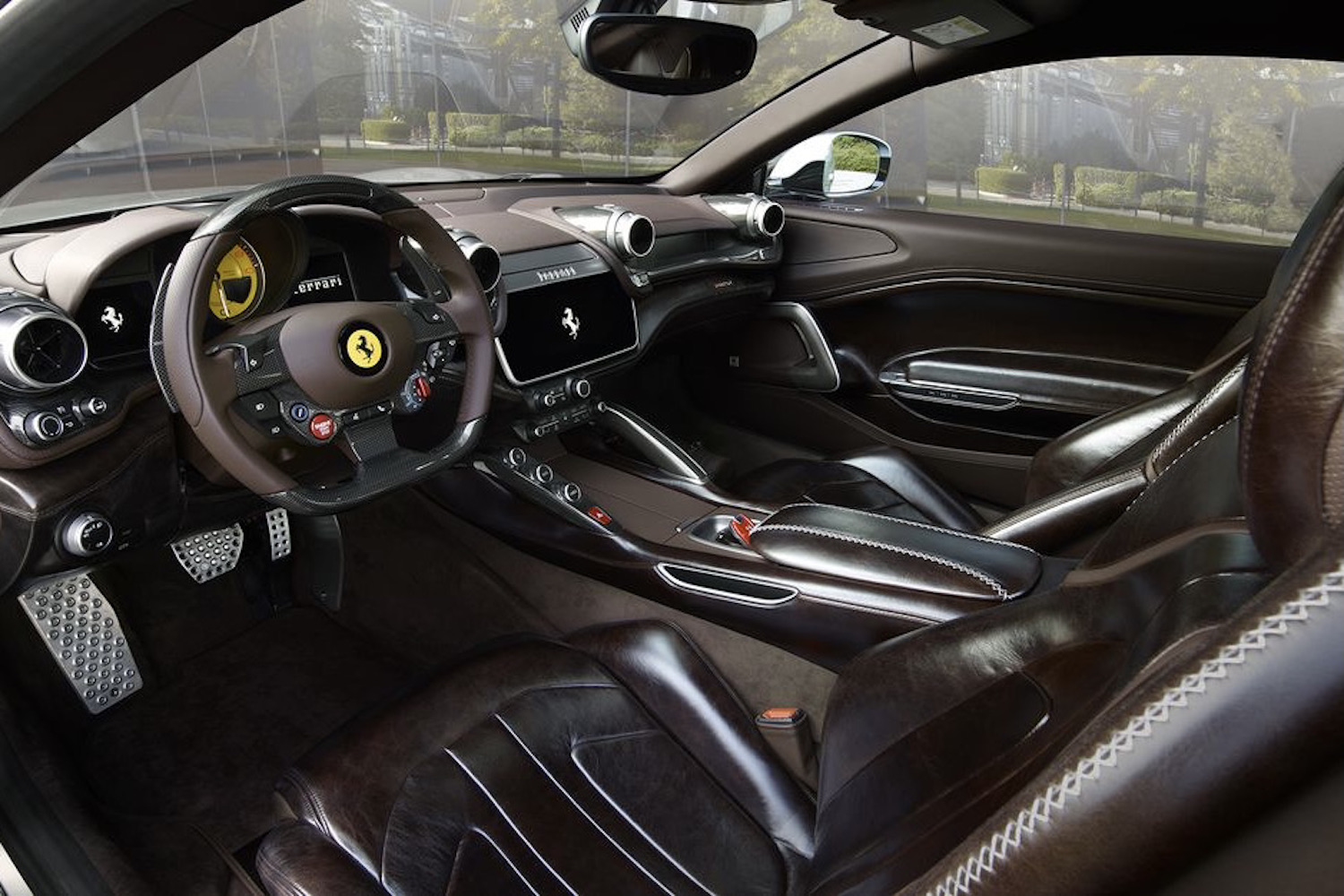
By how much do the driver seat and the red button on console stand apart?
15.6 inches

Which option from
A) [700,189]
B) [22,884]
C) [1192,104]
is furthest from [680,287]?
[22,884]

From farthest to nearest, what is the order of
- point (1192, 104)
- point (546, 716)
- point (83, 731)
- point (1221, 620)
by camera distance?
point (1192, 104) → point (83, 731) → point (546, 716) → point (1221, 620)

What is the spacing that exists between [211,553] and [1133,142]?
240 cm

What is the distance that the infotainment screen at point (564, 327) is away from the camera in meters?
2.30

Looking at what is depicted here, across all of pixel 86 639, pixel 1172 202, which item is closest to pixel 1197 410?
pixel 1172 202

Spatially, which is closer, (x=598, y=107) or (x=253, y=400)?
(x=253, y=400)

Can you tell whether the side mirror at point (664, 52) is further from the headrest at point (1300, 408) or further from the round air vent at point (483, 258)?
the headrest at point (1300, 408)

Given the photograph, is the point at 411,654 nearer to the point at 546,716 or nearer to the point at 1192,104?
the point at 546,716

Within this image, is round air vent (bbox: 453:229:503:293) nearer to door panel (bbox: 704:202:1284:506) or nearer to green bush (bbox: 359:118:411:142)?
green bush (bbox: 359:118:411:142)

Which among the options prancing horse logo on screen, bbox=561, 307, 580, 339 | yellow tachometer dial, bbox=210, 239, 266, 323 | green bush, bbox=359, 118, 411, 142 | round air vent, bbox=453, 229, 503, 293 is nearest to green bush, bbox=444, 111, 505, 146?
green bush, bbox=359, 118, 411, 142

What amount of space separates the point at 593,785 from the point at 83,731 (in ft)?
3.80

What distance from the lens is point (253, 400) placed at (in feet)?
5.23

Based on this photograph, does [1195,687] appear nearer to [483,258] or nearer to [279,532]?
[483,258]

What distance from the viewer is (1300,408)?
628mm
